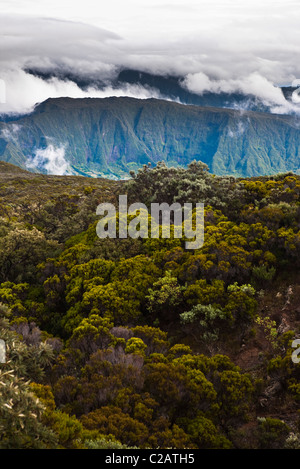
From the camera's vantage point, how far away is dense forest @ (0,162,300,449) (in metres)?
13.4

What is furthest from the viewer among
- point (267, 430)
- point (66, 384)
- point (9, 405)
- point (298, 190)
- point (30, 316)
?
point (298, 190)

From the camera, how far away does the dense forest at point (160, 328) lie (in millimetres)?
13422

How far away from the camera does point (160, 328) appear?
906 inches

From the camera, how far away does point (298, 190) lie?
101 feet

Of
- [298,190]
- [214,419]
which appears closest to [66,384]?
[214,419]

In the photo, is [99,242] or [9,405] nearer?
[9,405]

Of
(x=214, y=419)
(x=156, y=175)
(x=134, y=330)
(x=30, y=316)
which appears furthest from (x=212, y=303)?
(x=156, y=175)

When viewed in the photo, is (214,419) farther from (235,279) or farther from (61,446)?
(235,279)

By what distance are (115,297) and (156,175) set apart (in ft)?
61.4

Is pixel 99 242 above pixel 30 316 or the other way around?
above

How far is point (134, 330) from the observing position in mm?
19828

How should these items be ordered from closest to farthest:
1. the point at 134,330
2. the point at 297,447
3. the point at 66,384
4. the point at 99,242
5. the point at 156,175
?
the point at 297,447 < the point at 66,384 < the point at 134,330 < the point at 99,242 < the point at 156,175

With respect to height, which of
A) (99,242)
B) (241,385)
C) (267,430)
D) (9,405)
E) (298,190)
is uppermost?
(298,190)

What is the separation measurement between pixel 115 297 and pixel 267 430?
436 inches
